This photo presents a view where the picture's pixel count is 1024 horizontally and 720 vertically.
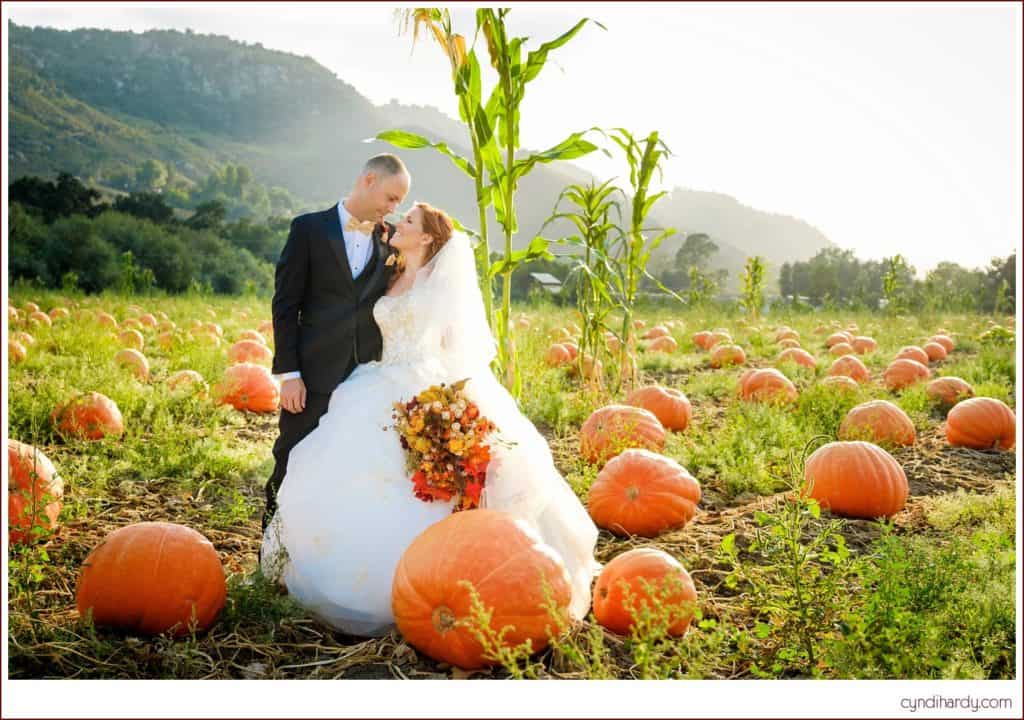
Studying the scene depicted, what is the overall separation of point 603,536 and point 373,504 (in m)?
1.34

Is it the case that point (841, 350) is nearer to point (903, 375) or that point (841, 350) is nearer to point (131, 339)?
point (903, 375)

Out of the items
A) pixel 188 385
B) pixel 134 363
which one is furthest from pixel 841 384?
pixel 134 363

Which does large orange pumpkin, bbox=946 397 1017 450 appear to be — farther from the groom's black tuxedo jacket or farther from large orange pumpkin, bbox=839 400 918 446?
the groom's black tuxedo jacket

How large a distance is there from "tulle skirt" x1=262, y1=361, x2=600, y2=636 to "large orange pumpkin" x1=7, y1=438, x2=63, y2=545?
36.6 inches

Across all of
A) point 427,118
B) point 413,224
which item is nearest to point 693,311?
point 413,224

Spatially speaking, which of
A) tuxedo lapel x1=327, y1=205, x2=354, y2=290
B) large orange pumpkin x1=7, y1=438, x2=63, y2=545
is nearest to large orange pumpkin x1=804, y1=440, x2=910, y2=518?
tuxedo lapel x1=327, y1=205, x2=354, y2=290

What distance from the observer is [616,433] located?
14.4 ft

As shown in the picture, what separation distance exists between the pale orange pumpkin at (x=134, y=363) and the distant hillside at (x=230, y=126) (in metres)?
26.1

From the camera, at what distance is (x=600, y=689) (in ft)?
6.88

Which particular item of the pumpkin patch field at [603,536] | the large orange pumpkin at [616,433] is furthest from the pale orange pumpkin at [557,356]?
the large orange pumpkin at [616,433]

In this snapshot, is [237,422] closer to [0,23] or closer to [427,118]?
[0,23]

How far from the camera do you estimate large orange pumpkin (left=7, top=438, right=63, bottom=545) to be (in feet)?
9.50

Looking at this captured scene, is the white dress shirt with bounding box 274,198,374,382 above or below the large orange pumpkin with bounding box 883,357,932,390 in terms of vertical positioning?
above

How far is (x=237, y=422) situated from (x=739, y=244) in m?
75.2
